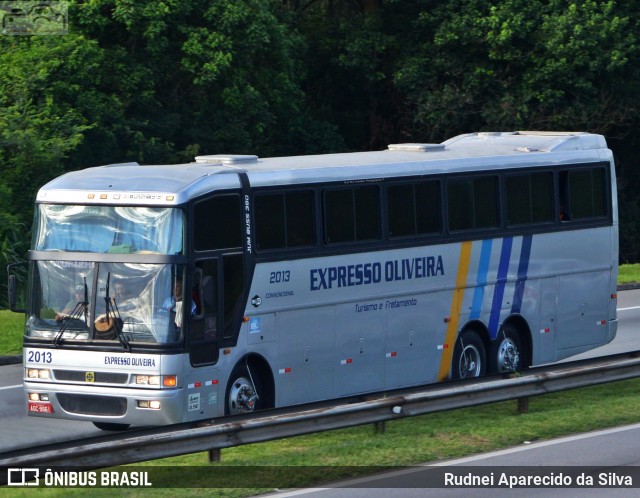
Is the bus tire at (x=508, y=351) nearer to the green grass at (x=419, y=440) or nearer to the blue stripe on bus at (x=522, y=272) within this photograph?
the blue stripe on bus at (x=522, y=272)

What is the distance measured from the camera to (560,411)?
1545 centimetres

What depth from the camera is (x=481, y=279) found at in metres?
18.9

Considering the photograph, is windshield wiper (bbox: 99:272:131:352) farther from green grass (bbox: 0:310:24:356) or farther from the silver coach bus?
green grass (bbox: 0:310:24:356)

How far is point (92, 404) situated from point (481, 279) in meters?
6.55

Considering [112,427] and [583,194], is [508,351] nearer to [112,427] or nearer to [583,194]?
[583,194]

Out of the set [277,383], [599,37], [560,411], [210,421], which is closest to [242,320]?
[277,383]

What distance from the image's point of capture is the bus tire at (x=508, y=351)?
19.4m

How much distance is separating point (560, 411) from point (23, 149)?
61.4 ft

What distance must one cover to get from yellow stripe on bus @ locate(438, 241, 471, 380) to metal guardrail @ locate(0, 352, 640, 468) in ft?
8.53

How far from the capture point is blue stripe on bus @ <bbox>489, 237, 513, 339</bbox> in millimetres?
19109

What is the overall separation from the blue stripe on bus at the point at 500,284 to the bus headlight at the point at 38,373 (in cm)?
706

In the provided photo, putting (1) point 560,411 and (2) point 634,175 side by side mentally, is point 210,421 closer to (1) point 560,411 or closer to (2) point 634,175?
(1) point 560,411

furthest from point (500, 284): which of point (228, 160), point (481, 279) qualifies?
point (228, 160)

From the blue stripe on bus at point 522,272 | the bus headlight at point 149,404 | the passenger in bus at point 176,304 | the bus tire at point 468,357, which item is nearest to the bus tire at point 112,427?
the bus headlight at point 149,404
